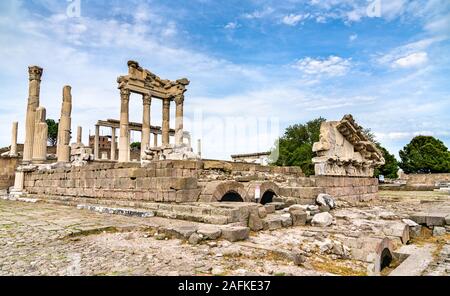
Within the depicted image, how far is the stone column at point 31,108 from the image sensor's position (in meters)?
18.4

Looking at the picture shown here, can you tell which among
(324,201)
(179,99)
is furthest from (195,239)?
(179,99)

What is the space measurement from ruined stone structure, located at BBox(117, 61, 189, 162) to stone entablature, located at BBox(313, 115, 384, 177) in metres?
11.8

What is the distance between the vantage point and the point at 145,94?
24.1 m

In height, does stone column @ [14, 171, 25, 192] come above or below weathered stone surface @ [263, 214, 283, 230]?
above

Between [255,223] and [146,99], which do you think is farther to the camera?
[146,99]

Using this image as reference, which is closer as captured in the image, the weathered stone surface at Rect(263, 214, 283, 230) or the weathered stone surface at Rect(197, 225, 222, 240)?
the weathered stone surface at Rect(197, 225, 222, 240)

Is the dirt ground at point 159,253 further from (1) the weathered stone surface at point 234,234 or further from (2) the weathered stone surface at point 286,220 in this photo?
(2) the weathered stone surface at point 286,220

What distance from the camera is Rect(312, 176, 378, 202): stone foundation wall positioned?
11.7 meters

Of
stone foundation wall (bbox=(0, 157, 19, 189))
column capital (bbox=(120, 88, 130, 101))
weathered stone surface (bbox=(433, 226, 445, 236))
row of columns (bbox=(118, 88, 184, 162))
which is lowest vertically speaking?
weathered stone surface (bbox=(433, 226, 445, 236))

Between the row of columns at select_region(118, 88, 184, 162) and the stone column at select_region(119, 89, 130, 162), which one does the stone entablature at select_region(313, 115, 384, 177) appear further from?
the stone column at select_region(119, 89, 130, 162)

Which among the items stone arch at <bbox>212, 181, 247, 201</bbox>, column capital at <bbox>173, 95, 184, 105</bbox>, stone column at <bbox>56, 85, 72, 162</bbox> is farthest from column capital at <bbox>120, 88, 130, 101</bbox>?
stone arch at <bbox>212, 181, 247, 201</bbox>

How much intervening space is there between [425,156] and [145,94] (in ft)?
158

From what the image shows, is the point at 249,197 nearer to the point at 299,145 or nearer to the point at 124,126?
the point at 124,126
